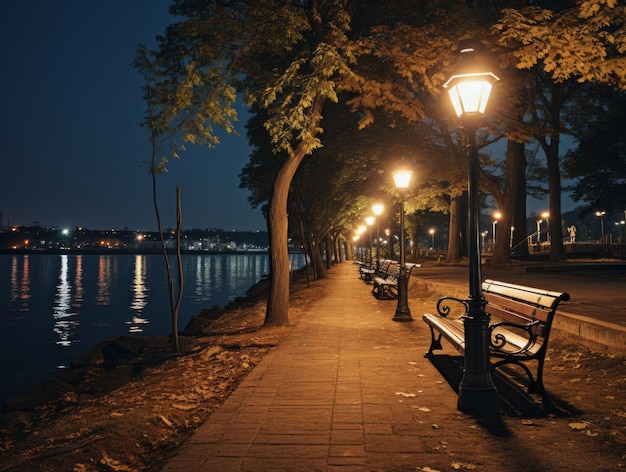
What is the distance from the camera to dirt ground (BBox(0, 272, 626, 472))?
5000 mm

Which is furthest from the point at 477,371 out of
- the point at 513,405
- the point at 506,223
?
the point at 506,223

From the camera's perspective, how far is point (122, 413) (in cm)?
655

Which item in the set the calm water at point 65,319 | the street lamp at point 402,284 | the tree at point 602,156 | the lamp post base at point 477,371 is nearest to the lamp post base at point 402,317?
the street lamp at point 402,284

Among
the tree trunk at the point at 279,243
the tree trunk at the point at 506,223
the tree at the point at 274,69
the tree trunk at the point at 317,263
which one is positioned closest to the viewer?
the tree at the point at 274,69

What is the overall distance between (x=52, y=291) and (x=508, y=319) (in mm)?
57312

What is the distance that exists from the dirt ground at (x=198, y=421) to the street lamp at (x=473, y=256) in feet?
1.33

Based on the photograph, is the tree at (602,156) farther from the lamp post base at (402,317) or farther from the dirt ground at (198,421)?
the dirt ground at (198,421)

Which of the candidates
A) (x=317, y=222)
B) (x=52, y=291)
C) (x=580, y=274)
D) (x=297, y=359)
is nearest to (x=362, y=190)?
(x=317, y=222)

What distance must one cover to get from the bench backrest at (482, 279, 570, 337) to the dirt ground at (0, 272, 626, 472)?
0.90 meters

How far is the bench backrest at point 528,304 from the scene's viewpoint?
649 cm

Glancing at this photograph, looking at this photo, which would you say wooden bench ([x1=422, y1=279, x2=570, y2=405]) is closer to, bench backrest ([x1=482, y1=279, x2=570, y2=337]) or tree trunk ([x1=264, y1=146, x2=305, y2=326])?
bench backrest ([x1=482, y1=279, x2=570, y2=337])

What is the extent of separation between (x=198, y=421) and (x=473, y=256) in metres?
3.41

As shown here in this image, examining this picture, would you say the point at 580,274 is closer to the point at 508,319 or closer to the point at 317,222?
the point at 317,222

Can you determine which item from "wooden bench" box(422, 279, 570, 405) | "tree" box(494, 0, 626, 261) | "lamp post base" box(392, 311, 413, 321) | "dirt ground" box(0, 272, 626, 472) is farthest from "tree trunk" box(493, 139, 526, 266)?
"wooden bench" box(422, 279, 570, 405)
